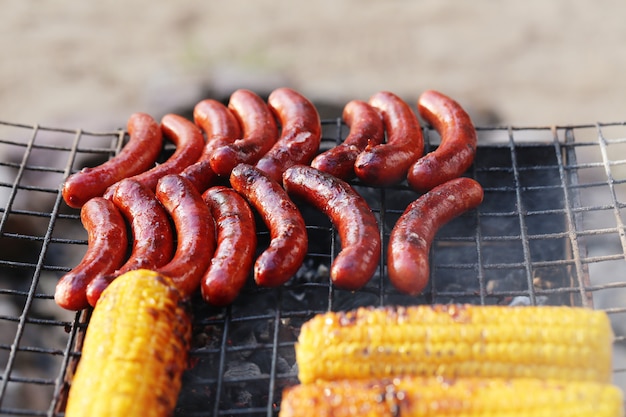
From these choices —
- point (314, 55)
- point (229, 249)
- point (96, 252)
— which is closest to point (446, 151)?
point (229, 249)

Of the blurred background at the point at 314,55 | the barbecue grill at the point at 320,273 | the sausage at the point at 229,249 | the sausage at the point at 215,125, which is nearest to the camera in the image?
the sausage at the point at 229,249

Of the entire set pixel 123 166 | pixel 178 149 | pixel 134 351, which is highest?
pixel 178 149

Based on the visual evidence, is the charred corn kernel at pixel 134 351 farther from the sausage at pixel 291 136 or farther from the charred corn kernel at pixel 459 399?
the sausage at pixel 291 136

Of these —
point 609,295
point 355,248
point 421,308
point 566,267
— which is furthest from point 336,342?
point 609,295

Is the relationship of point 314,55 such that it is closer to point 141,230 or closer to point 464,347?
point 141,230

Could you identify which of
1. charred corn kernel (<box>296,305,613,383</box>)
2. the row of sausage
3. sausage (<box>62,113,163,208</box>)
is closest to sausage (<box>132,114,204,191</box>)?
the row of sausage

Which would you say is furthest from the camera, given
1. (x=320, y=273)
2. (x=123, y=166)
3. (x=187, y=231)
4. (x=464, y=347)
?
(x=320, y=273)

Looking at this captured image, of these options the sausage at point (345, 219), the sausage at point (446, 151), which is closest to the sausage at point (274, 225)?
the sausage at point (345, 219)

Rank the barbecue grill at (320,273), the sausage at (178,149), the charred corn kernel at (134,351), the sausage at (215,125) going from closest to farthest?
the charred corn kernel at (134,351)
the barbecue grill at (320,273)
the sausage at (178,149)
the sausage at (215,125)
